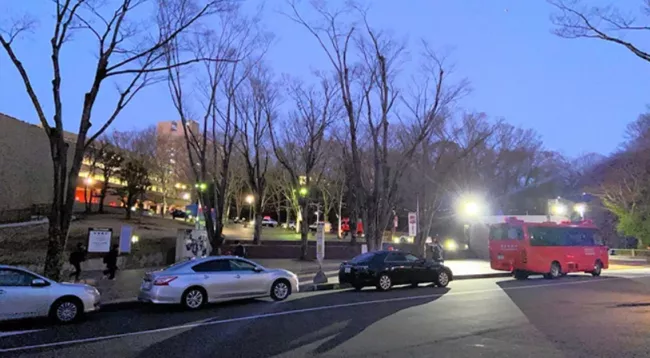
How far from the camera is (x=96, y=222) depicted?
40.7m

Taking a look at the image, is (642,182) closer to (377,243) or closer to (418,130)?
(418,130)

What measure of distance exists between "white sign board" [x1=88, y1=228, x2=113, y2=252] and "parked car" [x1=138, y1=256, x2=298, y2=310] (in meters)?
7.14

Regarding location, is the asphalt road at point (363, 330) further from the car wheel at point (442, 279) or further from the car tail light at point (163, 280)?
the car wheel at point (442, 279)

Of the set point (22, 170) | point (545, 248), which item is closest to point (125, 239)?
point (545, 248)

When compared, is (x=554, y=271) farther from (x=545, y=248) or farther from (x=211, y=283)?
(x=211, y=283)

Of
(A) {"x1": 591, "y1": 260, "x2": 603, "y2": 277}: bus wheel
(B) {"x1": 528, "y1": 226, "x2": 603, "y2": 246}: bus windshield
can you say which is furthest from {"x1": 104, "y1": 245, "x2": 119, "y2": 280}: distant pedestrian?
(A) {"x1": 591, "y1": 260, "x2": 603, "y2": 277}: bus wheel

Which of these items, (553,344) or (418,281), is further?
(418,281)

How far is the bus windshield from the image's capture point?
23.8 metres

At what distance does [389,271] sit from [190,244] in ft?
39.0

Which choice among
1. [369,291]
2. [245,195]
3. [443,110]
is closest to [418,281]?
[369,291]

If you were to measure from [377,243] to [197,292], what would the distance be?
13006 millimetres

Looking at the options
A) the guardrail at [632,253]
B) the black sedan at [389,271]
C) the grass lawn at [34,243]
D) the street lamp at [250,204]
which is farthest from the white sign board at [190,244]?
the street lamp at [250,204]

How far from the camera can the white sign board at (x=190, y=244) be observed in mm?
25234

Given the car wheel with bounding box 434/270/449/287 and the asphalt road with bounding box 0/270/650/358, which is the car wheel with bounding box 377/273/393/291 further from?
the asphalt road with bounding box 0/270/650/358
